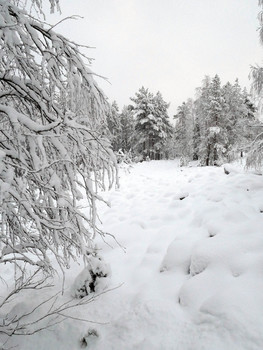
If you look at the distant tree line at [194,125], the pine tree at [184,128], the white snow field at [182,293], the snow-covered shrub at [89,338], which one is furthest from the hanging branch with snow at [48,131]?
the pine tree at [184,128]

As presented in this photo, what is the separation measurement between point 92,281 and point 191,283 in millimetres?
1610

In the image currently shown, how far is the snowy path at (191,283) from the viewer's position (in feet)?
7.63

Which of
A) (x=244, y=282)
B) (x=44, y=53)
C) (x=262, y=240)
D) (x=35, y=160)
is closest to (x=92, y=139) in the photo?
(x=35, y=160)

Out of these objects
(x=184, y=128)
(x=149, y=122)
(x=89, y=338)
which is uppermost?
(x=149, y=122)

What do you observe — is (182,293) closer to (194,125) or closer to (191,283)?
(191,283)

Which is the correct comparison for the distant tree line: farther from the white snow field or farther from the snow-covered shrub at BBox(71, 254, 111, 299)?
the snow-covered shrub at BBox(71, 254, 111, 299)

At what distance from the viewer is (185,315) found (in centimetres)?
263

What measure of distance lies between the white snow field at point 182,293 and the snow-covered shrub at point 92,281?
0.14 meters

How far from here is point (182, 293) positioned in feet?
9.70

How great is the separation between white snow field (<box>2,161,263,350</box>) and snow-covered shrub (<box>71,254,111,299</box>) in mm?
137

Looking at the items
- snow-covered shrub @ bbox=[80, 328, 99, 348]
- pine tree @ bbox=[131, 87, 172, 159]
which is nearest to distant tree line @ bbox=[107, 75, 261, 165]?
pine tree @ bbox=[131, 87, 172, 159]

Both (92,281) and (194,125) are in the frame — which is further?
(194,125)

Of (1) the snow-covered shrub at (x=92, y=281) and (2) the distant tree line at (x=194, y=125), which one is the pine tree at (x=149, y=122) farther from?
(1) the snow-covered shrub at (x=92, y=281)

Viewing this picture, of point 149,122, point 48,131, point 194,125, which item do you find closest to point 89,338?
point 48,131
